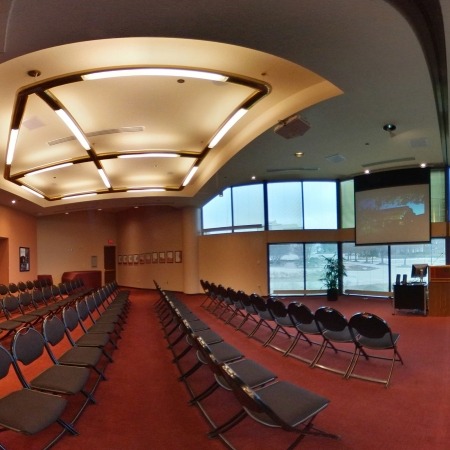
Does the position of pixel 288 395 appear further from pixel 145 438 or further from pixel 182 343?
pixel 182 343

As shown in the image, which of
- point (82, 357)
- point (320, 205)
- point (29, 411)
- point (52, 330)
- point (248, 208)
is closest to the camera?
point (29, 411)

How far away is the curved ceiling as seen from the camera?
10.1ft

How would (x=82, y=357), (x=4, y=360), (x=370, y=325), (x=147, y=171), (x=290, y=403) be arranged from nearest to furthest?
1. (x=290, y=403)
2. (x=4, y=360)
3. (x=82, y=357)
4. (x=370, y=325)
5. (x=147, y=171)

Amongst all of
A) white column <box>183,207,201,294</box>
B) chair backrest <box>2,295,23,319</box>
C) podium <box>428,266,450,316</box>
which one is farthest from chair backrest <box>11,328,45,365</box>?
white column <box>183,207,201,294</box>

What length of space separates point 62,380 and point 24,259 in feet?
40.2

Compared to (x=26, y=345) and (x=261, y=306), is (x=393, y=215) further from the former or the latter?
(x=26, y=345)

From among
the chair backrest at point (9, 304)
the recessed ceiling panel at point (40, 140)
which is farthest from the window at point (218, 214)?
the chair backrest at point (9, 304)

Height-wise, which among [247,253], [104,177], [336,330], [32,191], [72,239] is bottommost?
[336,330]

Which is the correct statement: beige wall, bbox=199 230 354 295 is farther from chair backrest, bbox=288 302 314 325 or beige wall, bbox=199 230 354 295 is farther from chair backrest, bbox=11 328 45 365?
chair backrest, bbox=11 328 45 365

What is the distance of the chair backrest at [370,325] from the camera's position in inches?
148

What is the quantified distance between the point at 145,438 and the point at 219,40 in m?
3.76

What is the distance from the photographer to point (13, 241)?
483 inches

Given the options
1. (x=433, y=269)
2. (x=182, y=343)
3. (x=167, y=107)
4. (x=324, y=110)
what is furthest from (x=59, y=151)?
(x=433, y=269)

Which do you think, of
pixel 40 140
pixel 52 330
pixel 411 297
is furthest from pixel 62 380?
pixel 411 297
